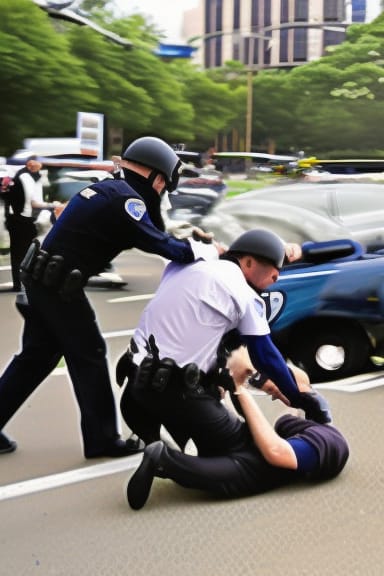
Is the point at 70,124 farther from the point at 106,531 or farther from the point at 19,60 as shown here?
the point at 106,531

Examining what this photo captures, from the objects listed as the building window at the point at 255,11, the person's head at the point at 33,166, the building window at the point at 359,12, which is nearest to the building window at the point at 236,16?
the building window at the point at 255,11

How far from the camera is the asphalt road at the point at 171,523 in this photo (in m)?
3.60

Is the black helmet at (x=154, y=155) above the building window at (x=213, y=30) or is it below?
below

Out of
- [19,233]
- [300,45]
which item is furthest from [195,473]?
[300,45]

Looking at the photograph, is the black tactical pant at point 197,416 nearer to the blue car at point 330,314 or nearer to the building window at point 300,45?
the blue car at point 330,314

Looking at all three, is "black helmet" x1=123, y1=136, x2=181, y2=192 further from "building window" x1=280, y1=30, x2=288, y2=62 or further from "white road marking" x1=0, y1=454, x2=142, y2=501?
"building window" x1=280, y1=30, x2=288, y2=62

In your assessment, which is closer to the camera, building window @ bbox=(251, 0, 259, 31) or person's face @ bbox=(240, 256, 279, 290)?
person's face @ bbox=(240, 256, 279, 290)

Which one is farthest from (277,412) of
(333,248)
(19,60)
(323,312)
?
(19,60)

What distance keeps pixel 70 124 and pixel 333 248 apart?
3271 cm

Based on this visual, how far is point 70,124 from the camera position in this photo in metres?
38.7

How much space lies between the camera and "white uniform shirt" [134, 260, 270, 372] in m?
4.17

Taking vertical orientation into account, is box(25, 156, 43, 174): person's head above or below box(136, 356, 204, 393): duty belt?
above

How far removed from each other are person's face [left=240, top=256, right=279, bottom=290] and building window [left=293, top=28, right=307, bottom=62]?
44873 millimetres

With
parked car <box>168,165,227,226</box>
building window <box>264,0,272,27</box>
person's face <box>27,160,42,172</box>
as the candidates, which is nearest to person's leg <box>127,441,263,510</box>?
person's face <box>27,160,42,172</box>
